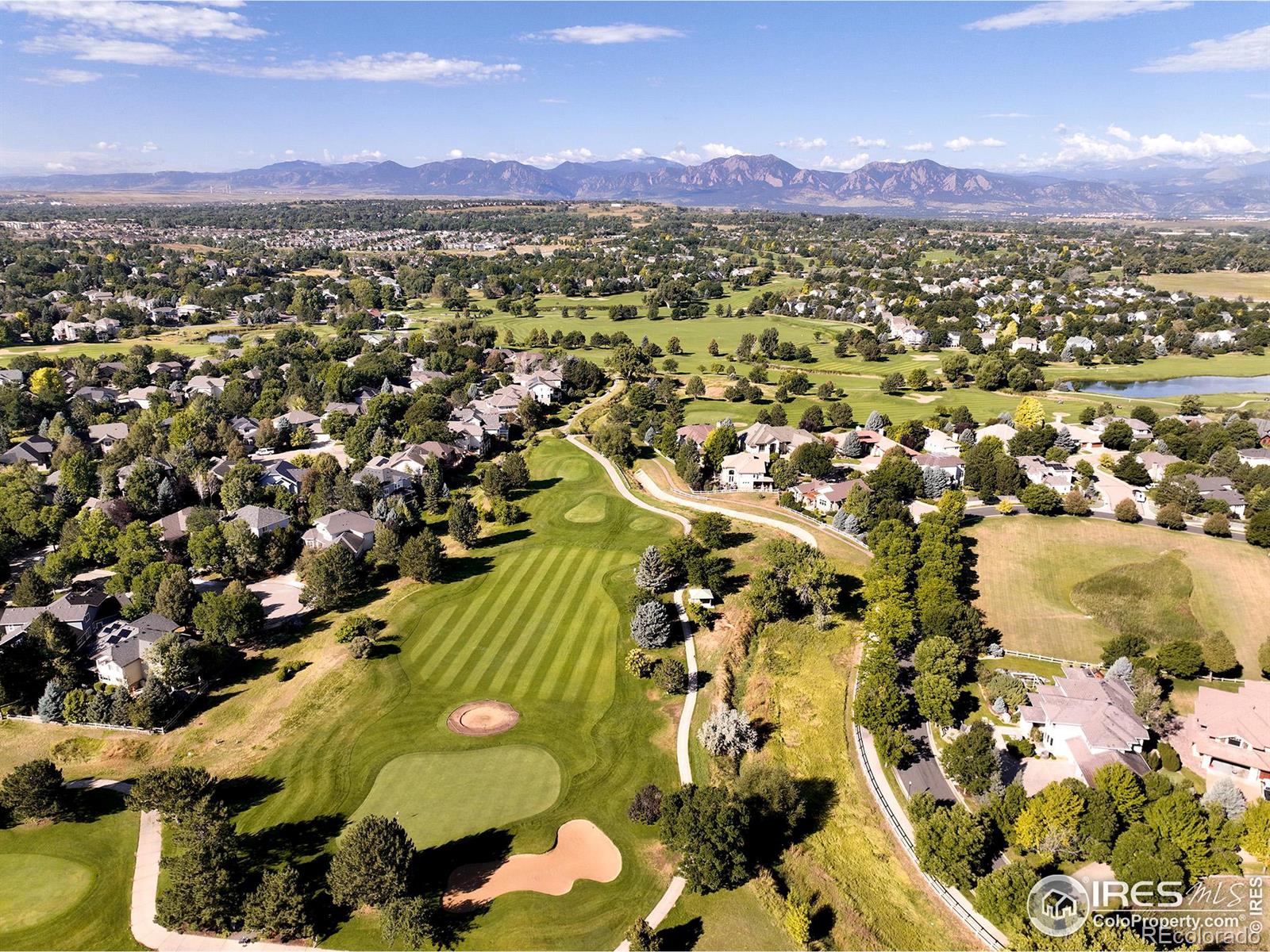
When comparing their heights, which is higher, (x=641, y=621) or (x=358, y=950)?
(x=641, y=621)

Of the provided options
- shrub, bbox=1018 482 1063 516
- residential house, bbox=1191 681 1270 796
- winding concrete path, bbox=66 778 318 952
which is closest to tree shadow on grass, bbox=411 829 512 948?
winding concrete path, bbox=66 778 318 952

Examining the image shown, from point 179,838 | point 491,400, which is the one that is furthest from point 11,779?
point 491,400

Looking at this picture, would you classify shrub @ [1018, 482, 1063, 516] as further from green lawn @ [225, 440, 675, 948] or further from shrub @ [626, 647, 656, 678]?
shrub @ [626, 647, 656, 678]

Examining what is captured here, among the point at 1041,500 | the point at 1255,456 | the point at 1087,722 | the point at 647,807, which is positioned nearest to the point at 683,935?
the point at 647,807

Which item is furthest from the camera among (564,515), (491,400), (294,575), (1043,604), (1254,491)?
(491,400)

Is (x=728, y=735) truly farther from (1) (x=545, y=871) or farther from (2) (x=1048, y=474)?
(2) (x=1048, y=474)

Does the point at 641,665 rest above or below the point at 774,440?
below

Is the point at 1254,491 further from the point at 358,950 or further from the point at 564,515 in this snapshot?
the point at 358,950
